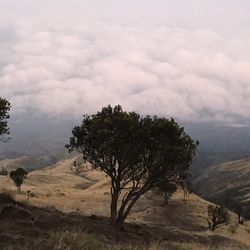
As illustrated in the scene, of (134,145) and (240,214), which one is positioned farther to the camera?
(240,214)

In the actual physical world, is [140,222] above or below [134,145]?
below

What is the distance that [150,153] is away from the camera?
139 ft

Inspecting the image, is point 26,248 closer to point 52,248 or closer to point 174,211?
point 52,248

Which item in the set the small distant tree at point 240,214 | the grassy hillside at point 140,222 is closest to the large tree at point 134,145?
the grassy hillside at point 140,222

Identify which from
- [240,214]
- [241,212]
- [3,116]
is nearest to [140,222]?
[3,116]

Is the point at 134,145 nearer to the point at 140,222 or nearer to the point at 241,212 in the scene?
the point at 140,222

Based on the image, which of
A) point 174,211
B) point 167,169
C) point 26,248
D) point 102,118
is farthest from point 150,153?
point 174,211

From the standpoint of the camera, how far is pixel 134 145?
137 feet

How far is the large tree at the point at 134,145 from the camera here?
4125 centimetres

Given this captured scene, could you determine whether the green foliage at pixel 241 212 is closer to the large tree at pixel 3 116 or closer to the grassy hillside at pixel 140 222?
the grassy hillside at pixel 140 222

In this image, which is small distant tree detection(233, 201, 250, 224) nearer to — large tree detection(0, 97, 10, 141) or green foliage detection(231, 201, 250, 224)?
green foliage detection(231, 201, 250, 224)

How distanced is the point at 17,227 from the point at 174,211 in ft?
247

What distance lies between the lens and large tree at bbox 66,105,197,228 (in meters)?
41.2

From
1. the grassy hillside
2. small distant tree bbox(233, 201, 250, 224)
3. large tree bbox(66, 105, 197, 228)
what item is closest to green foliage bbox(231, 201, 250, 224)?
small distant tree bbox(233, 201, 250, 224)
